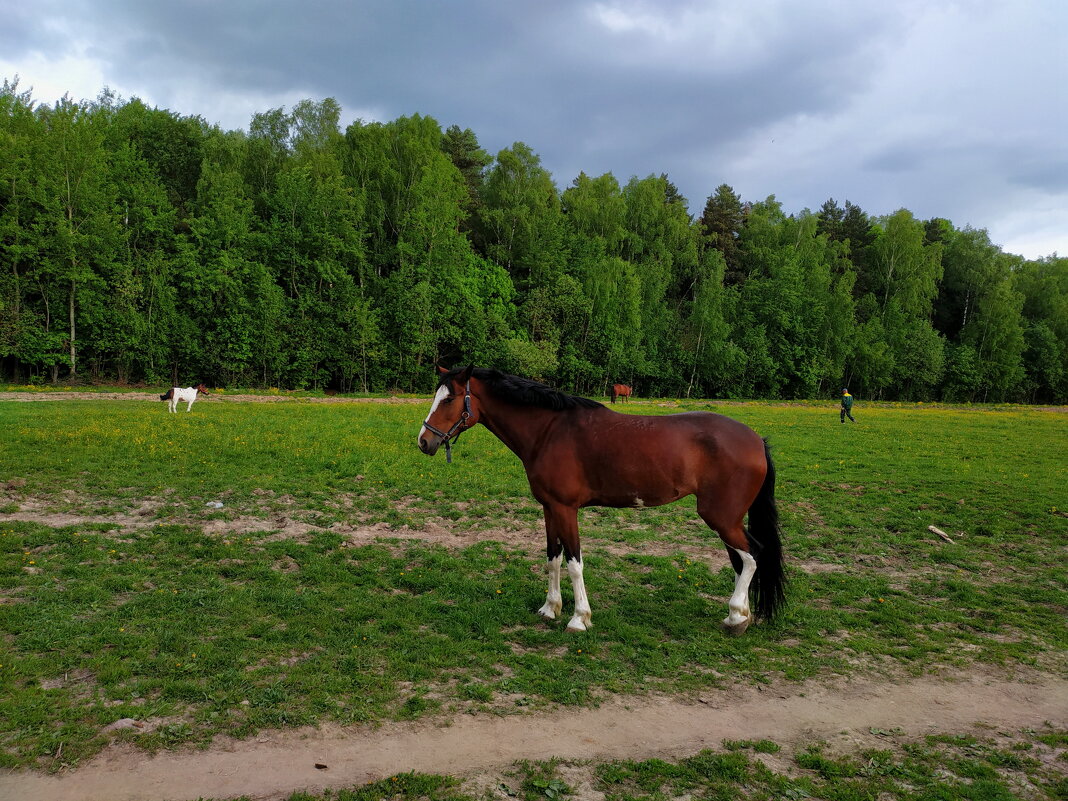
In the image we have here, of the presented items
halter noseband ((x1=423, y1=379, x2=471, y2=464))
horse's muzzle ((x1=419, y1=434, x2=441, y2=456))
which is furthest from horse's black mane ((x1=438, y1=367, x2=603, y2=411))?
horse's muzzle ((x1=419, y1=434, x2=441, y2=456))

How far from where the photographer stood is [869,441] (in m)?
24.3

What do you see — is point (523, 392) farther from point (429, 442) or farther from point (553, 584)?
point (553, 584)

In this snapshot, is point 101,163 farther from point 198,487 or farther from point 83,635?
point 83,635

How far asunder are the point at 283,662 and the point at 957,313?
103160 mm

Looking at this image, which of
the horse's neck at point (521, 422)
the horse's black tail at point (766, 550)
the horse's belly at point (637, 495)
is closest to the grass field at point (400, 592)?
the horse's black tail at point (766, 550)

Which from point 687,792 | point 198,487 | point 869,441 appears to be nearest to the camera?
point 687,792

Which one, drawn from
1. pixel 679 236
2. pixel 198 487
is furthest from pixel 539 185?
pixel 198 487

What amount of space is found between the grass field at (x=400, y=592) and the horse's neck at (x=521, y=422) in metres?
2.30

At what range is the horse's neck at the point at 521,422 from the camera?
7449 millimetres

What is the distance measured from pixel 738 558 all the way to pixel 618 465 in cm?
200

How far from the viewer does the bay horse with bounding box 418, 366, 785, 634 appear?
7.05 metres

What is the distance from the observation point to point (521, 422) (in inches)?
296

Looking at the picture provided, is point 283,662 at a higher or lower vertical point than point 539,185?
→ lower

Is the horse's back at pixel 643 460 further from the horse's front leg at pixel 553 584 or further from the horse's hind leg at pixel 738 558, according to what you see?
the horse's front leg at pixel 553 584
